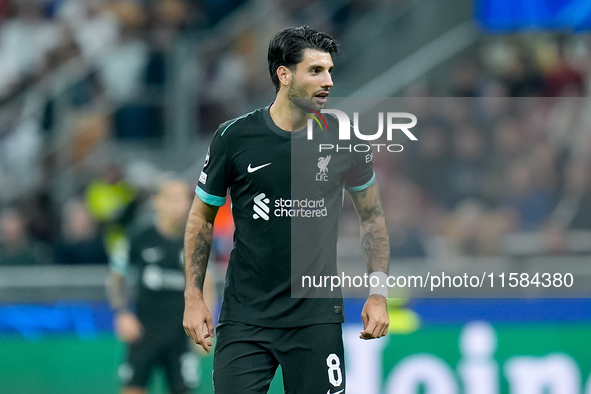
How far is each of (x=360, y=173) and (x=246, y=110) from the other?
6083mm

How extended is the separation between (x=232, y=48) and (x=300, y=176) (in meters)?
6.72

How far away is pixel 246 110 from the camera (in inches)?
401

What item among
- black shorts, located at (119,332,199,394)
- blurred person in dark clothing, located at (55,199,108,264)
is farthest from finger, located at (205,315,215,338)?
blurred person in dark clothing, located at (55,199,108,264)

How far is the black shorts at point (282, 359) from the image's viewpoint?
159 inches

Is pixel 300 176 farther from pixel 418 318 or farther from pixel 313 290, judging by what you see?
pixel 418 318

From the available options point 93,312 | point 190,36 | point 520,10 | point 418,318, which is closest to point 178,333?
point 93,312

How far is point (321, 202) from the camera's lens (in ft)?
13.6

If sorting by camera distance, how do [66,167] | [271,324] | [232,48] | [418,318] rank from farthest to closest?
1. [232,48]
2. [66,167]
3. [418,318]
4. [271,324]

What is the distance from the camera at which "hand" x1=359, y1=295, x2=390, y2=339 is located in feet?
12.9

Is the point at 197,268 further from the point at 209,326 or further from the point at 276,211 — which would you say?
the point at 276,211

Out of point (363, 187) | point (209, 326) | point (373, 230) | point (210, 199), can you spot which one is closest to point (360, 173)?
point (363, 187)

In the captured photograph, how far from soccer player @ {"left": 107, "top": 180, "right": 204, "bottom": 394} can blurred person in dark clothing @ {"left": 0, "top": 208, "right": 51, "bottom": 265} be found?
1750 mm

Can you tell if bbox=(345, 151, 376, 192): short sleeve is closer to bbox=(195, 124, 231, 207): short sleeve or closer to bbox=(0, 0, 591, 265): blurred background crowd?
bbox=(195, 124, 231, 207): short sleeve

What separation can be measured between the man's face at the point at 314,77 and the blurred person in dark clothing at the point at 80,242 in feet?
17.3
